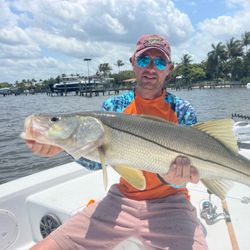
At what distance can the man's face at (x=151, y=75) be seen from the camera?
3178 mm

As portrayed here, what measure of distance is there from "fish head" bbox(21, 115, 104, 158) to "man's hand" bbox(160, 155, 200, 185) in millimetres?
534

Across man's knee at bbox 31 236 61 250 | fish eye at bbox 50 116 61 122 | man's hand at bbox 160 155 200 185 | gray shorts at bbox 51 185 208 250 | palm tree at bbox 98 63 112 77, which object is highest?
fish eye at bbox 50 116 61 122

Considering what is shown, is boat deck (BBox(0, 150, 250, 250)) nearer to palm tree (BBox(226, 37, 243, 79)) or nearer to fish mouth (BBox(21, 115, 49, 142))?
fish mouth (BBox(21, 115, 49, 142))

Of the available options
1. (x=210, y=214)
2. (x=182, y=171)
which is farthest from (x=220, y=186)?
(x=210, y=214)

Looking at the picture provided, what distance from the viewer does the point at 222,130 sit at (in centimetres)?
266

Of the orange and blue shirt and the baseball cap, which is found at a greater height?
the baseball cap

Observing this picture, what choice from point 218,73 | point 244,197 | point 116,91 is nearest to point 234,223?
point 244,197

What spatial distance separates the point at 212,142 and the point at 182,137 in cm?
25

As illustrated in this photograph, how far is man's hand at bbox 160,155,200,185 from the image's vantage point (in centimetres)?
248

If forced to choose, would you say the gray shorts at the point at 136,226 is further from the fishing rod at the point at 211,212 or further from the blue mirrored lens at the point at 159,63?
the blue mirrored lens at the point at 159,63

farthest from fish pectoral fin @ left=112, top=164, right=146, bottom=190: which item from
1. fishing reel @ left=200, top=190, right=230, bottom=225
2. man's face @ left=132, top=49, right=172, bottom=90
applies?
fishing reel @ left=200, top=190, right=230, bottom=225

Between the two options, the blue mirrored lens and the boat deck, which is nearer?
the blue mirrored lens

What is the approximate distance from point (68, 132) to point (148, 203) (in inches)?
38.0

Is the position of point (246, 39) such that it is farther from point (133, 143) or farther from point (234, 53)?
point (133, 143)
